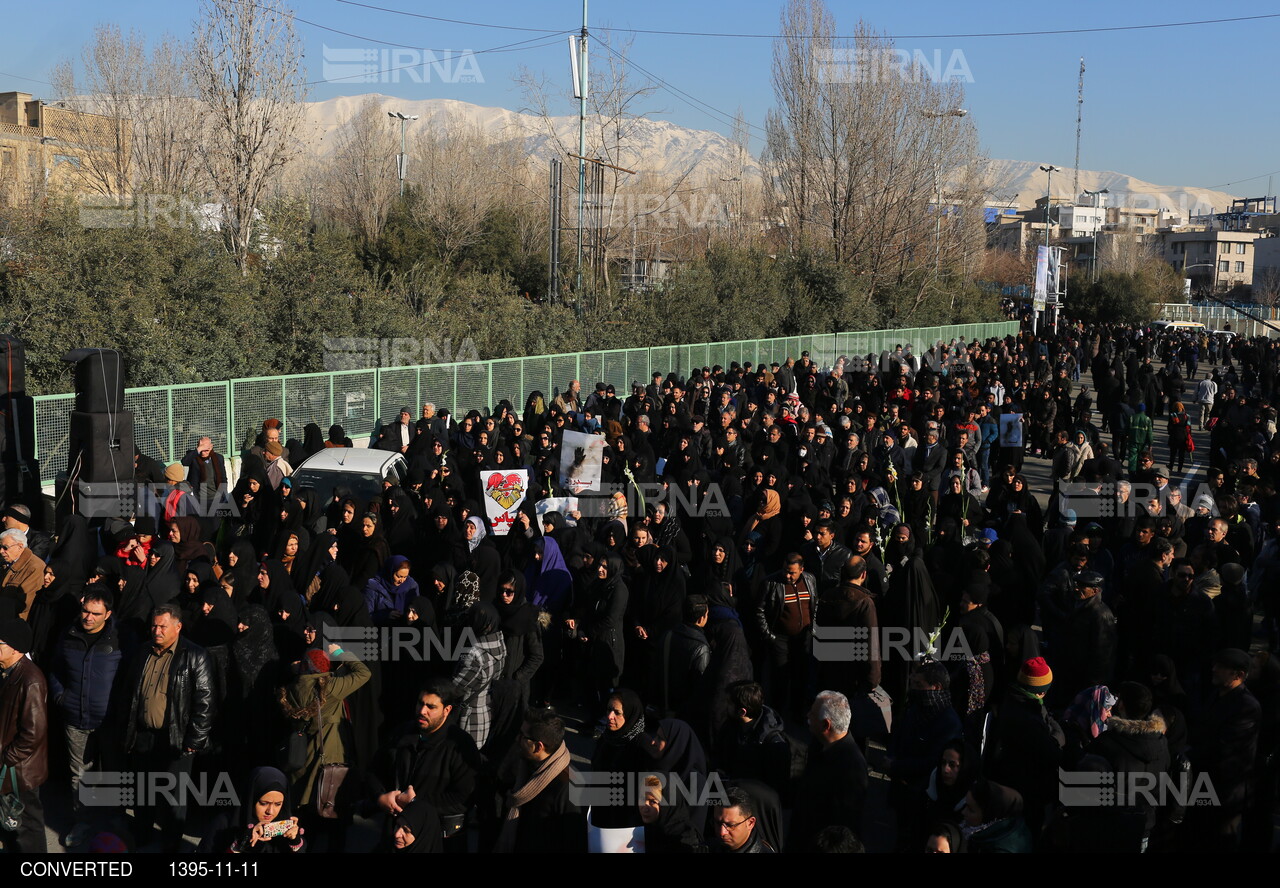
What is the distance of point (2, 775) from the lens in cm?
538

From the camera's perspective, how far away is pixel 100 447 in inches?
417

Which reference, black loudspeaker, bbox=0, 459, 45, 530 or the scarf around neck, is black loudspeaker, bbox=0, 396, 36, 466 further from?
the scarf around neck

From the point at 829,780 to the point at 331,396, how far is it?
518 inches

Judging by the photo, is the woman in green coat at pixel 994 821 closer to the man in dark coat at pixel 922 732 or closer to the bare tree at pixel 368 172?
the man in dark coat at pixel 922 732

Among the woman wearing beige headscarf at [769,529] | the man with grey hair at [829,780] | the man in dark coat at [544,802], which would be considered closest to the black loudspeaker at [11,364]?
the woman wearing beige headscarf at [769,529]

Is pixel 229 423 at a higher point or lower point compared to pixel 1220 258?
lower

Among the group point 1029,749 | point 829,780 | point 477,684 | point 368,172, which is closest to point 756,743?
point 829,780

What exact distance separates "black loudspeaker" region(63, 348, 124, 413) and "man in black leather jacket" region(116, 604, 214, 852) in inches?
221

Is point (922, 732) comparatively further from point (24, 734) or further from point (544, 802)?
point (24, 734)

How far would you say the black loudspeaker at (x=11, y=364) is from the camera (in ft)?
36.4

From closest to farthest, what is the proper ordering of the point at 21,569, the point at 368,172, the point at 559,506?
the point at 21,569
the point at 559,506
the point at 368,172

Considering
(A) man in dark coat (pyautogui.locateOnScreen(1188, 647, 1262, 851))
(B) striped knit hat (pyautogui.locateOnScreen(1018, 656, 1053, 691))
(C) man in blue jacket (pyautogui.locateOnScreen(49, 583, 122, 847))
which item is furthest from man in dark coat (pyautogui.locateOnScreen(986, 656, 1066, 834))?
(C) man in blue jacket (pyautogui.locateOnScreen(49, 583, 122, 847))

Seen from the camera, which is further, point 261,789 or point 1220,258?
point 1220,258

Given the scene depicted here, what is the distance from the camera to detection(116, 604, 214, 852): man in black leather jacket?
5809 mm
